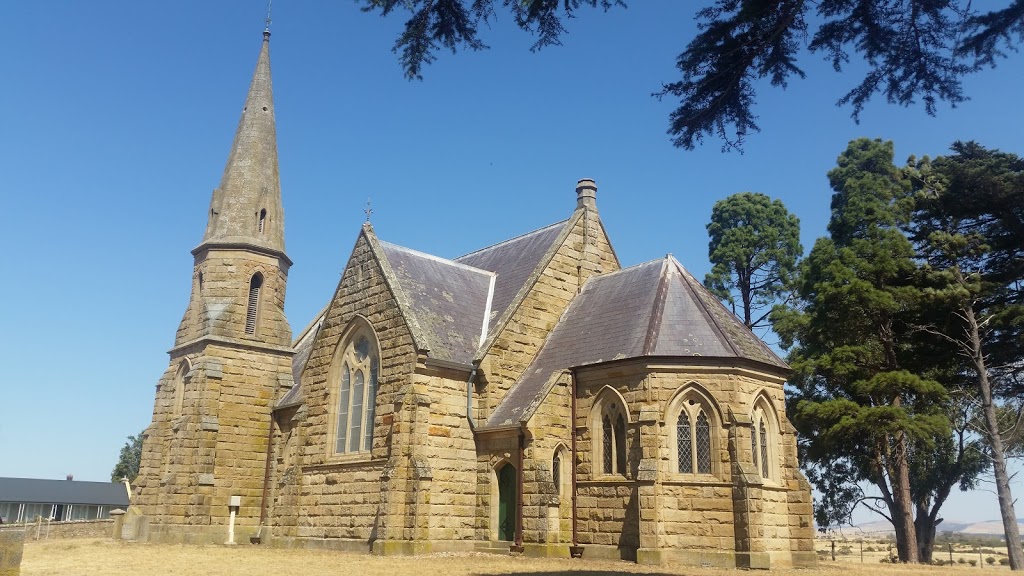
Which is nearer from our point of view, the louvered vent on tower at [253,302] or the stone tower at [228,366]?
the stone tower at [228,366]

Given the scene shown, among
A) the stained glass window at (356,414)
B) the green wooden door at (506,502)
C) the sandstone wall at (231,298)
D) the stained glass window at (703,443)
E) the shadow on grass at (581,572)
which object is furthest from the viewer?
the sandstone wall at (231,298)

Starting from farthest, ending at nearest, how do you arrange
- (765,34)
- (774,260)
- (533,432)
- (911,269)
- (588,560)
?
(774,260)
(911,269)
(533,432)
(588,560)
(765,34)

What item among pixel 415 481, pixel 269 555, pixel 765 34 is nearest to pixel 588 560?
pixel 415 481

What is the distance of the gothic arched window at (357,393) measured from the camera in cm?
2355

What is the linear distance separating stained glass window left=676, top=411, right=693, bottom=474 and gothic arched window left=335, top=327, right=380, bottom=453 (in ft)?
29.4

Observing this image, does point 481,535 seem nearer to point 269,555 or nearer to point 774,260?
point 269,555

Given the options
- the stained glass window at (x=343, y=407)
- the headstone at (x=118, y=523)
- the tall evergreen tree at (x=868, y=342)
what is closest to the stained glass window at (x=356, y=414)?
the stained glass window at (x=343, y=407)

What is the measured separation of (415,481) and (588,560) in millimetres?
4997

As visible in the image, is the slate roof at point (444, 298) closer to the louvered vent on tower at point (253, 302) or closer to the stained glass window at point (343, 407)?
the stained glass window at point (343, 407)

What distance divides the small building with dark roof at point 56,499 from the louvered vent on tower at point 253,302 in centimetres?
3123

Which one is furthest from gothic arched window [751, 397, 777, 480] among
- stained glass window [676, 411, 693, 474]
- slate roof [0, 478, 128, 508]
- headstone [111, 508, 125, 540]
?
slate roof [0, 478, 128, 508]

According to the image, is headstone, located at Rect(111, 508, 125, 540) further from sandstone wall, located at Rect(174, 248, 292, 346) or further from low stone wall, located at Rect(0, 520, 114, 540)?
sandstone wall, located at Rect(174, 248, 292, 346)

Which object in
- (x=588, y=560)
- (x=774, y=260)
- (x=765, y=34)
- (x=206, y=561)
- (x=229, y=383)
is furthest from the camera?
(x=774, y=260)

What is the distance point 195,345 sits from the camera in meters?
29.6
